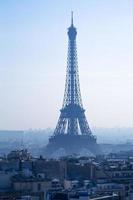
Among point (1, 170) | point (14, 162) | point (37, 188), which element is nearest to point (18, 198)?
point (37, 188)

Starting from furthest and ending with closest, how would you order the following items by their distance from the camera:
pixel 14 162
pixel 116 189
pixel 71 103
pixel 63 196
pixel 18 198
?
pixel 71 103 < pixel 14 162 < pixel 116 189 < pixel 18 198 < pixel 63 196

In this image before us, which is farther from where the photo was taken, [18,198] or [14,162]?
[14,162]

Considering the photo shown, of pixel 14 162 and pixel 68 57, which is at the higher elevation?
pixel 68 57

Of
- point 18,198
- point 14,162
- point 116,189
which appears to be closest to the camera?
point 18,198

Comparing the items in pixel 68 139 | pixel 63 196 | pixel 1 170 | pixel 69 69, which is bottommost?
pixel 63 196

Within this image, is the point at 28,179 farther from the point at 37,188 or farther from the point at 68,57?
the point at 68,57
